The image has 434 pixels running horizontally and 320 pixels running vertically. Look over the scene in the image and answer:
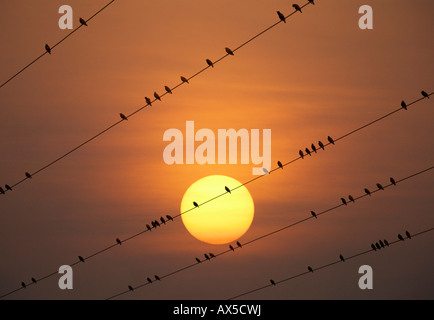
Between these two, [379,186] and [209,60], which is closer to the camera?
[209,60]

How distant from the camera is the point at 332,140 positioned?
36906 mm
